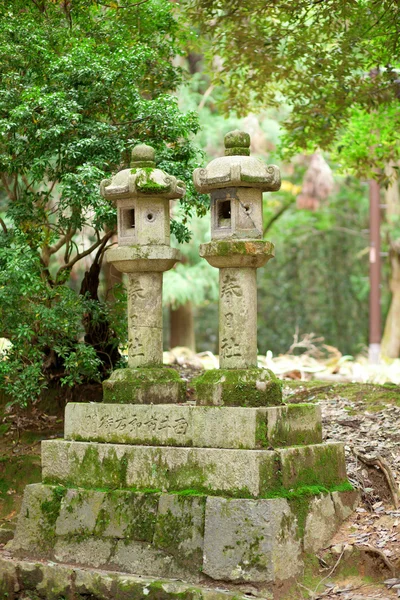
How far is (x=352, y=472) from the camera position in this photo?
26.5ft

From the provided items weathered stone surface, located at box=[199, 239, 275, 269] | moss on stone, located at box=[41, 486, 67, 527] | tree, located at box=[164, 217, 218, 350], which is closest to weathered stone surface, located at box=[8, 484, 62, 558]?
moss on stone, located at box=[41, 486, 67, 527]

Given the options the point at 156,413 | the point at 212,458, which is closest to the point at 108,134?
the point at 156,413

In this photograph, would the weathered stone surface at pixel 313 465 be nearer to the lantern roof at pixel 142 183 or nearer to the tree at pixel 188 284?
the lantern roof at pixel 142 183

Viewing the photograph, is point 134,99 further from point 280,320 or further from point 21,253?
point 280,320

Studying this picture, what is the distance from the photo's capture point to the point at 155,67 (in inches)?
405

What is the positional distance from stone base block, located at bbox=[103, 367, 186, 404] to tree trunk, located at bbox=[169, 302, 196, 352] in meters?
10.3

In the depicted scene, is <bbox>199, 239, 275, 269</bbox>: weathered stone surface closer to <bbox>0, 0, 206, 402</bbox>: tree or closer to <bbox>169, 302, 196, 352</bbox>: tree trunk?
<bbox>0, 0, 206, 402</bbox>: tree

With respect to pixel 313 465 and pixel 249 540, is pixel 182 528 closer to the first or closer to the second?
pixel 249 540

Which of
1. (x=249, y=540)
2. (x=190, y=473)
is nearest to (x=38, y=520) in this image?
(x=190, y=473)

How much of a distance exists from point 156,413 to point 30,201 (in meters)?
3.29

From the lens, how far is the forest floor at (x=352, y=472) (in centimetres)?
680

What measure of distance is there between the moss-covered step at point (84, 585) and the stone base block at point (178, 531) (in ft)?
0.43

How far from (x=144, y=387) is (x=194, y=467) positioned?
947 mm

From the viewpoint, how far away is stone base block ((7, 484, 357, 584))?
6564mm
